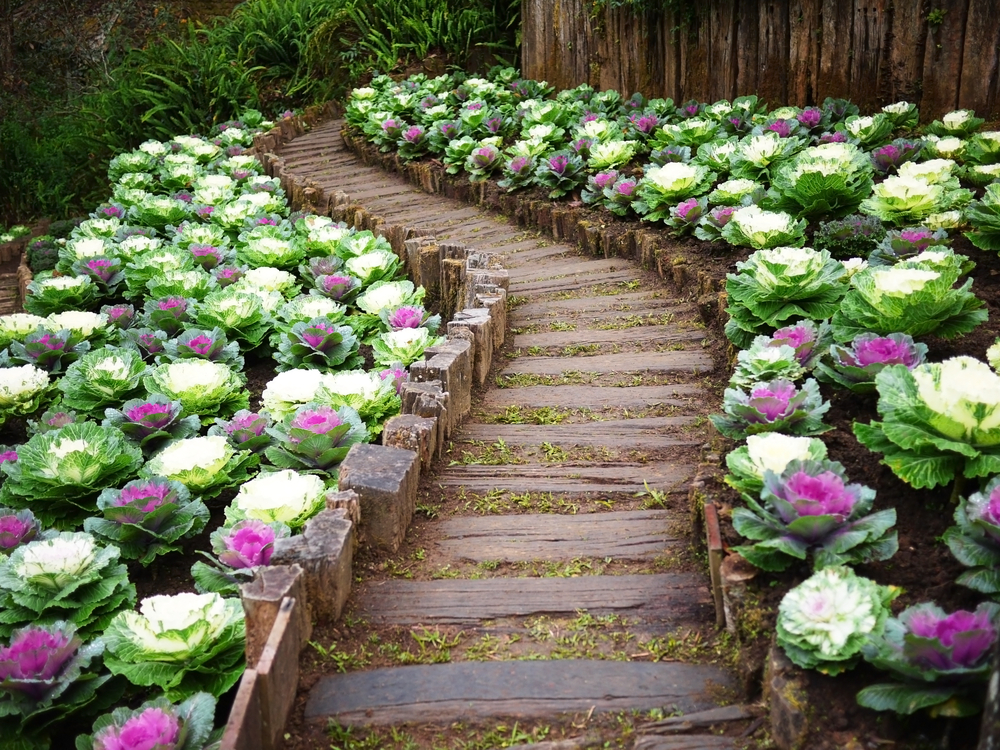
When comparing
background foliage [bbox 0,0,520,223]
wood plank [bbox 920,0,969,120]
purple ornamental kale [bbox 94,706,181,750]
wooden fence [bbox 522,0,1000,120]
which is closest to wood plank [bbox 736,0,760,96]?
wooden fence [bbox 522,0,1000,120]

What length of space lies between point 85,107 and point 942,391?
458 inches

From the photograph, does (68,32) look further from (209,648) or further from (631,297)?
(209,648)

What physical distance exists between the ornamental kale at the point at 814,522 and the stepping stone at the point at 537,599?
326 mm

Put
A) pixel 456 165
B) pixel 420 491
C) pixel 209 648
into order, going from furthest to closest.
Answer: pixel 456 165, pixel 420 491, pixel 209 648

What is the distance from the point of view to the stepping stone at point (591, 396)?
3494 millimetres

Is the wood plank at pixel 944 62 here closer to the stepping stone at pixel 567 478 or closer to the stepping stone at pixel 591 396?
the stepping stone at pixel 591 396

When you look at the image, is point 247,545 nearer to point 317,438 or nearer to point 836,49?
point 317,438

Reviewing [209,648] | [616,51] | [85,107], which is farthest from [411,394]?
[85,107]

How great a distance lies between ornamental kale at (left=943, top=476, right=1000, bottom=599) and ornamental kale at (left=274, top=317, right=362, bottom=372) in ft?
8.75

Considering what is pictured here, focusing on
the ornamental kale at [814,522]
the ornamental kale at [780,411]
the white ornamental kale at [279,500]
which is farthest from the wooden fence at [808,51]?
the white ornamental kale at [279,500]

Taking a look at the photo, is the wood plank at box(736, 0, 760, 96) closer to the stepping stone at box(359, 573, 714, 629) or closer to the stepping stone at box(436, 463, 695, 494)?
the stepping stone at box(436, 463, 695, 494)

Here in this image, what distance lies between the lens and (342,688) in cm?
220

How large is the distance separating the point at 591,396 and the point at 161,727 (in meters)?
1.99

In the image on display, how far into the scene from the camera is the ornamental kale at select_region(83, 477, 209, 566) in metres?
2.93
